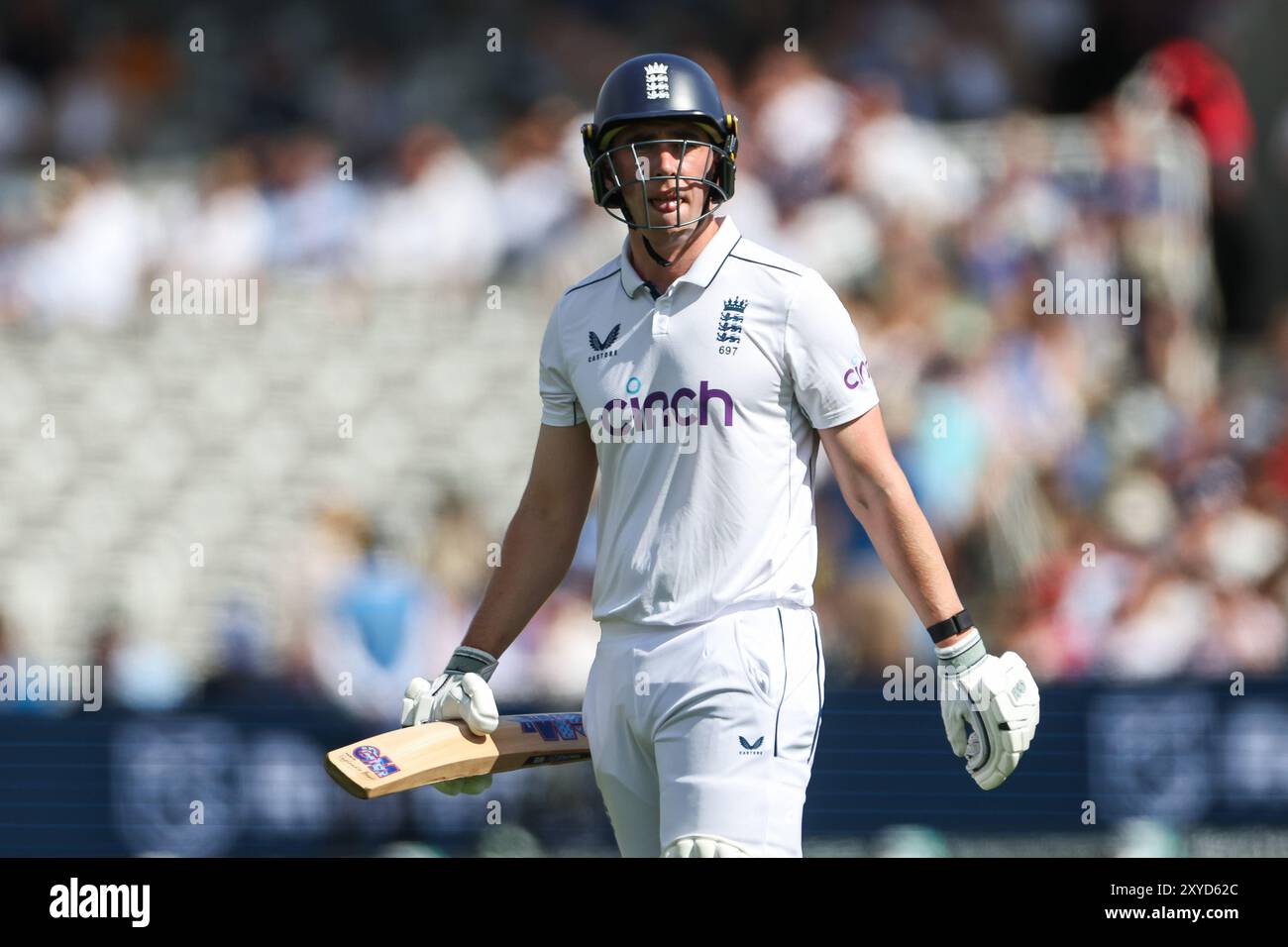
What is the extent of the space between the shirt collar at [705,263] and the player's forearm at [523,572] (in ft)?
1.76

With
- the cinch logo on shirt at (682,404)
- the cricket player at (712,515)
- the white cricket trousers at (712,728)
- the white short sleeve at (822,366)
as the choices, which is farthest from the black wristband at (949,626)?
the cinch logo on shirt at (682,404)

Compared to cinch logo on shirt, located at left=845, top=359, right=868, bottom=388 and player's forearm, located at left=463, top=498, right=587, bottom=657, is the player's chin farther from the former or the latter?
player's forearm, located at left=463, top=498, right=587, bottom=657

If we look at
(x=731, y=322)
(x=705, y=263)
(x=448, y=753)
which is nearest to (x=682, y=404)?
(x=731, y=322)

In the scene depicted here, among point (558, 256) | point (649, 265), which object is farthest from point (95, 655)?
point (649, 265)

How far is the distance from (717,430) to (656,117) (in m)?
0.65

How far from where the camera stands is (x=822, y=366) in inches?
136

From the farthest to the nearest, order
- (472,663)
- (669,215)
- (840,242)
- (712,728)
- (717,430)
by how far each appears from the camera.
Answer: (840,242) < (472,663) < (669,215) < (717,430) < (712,728)

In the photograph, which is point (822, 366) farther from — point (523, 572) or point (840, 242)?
point (840, 242)

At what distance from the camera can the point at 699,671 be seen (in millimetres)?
3354

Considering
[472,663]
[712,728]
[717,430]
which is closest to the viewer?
[712,728]

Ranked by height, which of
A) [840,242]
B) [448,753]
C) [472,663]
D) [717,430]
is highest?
[840,242]

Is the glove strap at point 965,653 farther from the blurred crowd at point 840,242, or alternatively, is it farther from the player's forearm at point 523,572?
the blurred crowd at point 840,242

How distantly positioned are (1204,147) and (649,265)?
5.85 metres

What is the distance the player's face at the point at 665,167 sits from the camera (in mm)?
3533
